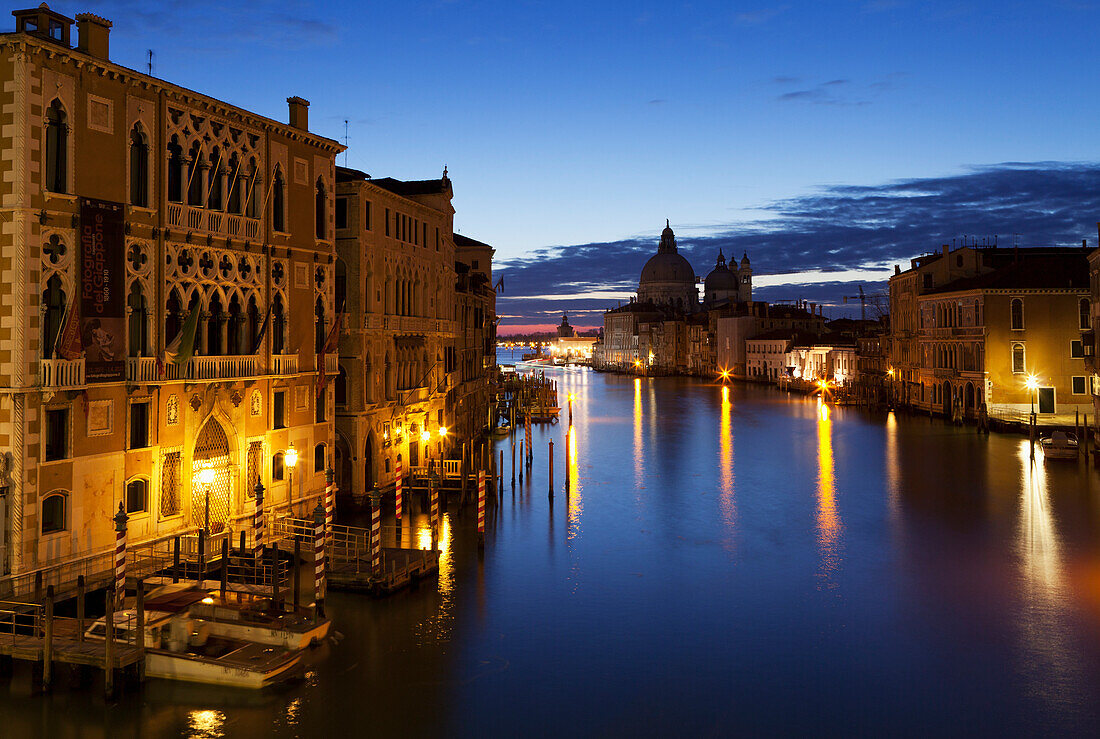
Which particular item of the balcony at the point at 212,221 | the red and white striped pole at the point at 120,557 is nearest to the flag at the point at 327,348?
the balcony at the point at 212,221

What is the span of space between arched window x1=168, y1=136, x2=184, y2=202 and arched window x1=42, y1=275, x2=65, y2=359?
301cm

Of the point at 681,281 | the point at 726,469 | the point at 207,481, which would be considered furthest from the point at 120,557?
the point at 681,281

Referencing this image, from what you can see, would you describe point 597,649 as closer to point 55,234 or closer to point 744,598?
point 744,598

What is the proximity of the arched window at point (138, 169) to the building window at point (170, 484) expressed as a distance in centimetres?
463

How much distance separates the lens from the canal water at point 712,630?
38.8ft

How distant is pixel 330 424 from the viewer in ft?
72.1

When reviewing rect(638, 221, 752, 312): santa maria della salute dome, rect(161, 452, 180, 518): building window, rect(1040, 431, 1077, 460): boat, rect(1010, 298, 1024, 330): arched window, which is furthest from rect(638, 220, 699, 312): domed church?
rect(161, 452, 180, 518): building window

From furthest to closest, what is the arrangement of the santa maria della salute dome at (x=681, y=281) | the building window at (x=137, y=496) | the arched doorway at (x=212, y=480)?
1. the santa maria della salute dome at (x=681, y=281)
2. the arched doorway at (x=212, y=480)
3. the building window at (x=137, y=496)

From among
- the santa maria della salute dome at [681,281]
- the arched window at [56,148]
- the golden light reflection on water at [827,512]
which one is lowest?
the golden light reflection on water at [827,512]

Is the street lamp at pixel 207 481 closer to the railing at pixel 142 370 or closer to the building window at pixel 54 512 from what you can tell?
the railing at pixel 142 370

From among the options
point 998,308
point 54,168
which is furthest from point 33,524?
point 998,308

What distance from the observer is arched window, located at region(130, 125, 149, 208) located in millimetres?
16109

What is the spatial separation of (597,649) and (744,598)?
13.6 ft

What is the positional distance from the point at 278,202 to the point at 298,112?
7.74 feet
